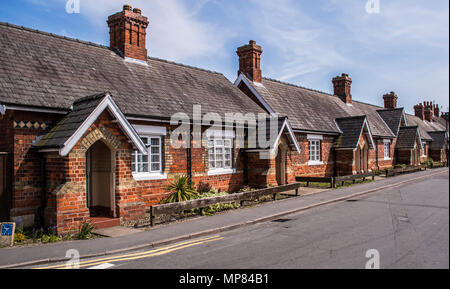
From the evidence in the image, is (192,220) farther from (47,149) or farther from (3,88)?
(3,88)

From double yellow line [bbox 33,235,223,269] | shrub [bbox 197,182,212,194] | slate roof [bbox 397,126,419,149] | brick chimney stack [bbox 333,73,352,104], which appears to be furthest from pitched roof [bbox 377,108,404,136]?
double yellow line [bbox 33,235,223,269]

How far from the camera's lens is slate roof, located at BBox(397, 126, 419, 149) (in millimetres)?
34344

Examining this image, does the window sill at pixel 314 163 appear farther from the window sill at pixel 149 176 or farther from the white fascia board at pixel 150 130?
the white fascia board at pixel 150 130

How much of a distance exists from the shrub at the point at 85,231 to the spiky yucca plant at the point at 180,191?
3646mm

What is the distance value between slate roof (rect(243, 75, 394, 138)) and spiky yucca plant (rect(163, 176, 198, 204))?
31.0ft

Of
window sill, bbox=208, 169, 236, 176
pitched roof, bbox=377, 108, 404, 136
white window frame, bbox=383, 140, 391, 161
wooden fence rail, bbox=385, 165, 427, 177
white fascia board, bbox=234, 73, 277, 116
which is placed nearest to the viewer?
window sill, bbox=208, 169, 236, 176

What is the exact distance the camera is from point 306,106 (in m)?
25.3

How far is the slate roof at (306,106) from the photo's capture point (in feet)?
72.2

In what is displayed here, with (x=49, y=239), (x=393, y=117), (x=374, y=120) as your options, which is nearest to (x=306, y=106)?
(x=374, y=120)

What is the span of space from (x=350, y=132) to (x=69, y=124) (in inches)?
782

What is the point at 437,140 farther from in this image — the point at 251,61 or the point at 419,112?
the point at 251,61

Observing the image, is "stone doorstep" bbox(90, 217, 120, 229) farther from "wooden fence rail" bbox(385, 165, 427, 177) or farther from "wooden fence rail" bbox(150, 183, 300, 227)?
"wooden fence rail" bbox(385, 165, 427, 177)

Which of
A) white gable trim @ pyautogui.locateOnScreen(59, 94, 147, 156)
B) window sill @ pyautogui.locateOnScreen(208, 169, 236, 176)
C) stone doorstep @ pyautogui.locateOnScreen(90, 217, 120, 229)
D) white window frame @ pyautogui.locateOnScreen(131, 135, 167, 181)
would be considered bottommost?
stone doorstep @ pyautogui.locateOnScreen(90, 217, 120, 229)
